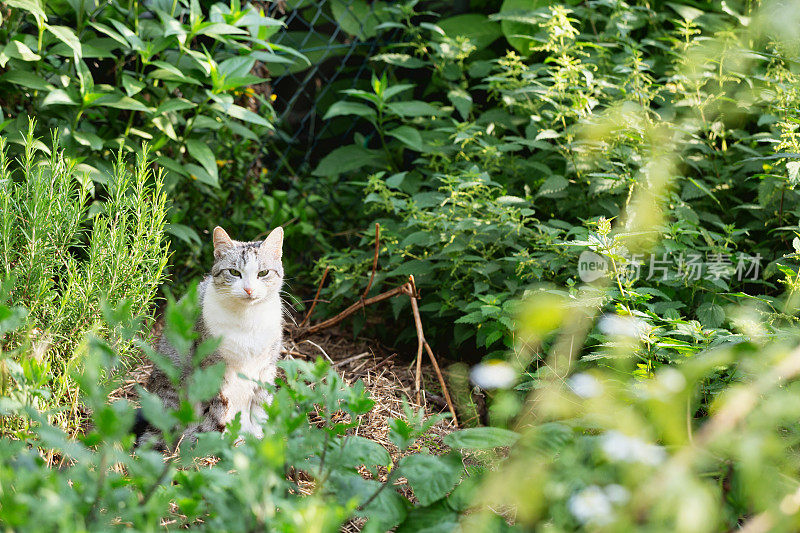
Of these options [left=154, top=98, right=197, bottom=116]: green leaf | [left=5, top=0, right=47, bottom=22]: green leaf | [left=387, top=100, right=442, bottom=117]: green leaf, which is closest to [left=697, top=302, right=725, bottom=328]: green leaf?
[left=387, top=100, right=442, bottom=117]: green leaf

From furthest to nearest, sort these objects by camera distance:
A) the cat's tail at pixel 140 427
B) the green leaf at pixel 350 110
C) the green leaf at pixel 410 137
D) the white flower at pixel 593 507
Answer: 1. the green leaf at pixel 350 110
2. the green leaf at pixel 410 137
3. the cat's tail at pixel 140 427
4. the white flower at pixel 593 507

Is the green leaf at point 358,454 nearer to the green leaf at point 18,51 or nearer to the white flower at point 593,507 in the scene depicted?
the white flower at point 593,507

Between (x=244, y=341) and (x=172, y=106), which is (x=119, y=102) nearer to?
(x=172, y=106)

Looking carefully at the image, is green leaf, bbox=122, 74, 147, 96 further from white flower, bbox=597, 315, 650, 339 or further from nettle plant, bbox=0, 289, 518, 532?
white flower, bbox=597, 315, 650, 339

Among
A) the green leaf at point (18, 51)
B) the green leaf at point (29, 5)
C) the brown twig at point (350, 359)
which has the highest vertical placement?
the green leaf at point (29, 5)

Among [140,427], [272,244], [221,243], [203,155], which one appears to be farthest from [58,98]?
[140,427]

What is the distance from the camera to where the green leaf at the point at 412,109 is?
118 inches

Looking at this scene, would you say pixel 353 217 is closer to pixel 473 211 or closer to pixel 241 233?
pixel 241 233

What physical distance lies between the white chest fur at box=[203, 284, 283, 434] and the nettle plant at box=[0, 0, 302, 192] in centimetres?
71

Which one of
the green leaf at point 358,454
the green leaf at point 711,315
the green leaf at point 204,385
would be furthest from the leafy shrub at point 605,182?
the green leaf at point 204,385

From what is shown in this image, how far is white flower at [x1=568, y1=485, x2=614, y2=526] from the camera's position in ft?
3.05

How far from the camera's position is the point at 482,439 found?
125cm

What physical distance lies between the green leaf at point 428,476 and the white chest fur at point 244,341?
33.6 inches

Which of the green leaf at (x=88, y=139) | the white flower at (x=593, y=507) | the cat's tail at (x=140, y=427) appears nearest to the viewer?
the white flower at (x=593, y=507)
